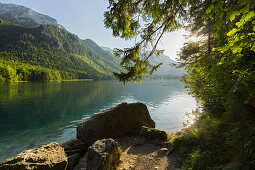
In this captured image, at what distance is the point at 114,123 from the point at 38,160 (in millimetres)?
6375

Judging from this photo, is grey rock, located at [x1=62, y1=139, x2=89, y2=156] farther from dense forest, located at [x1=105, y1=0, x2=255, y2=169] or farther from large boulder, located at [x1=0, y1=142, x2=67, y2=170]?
dense forest, located at [x1=105, y1=0, x2=255, y2=169]

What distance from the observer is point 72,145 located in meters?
9.18

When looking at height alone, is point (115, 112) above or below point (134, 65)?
below

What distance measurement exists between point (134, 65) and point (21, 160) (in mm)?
7104

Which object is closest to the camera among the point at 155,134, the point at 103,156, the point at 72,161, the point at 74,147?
the point at 103,156

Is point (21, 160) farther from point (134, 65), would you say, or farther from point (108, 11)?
point (108, 11)

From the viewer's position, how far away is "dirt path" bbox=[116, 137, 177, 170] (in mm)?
6109

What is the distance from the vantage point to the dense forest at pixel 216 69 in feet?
8.88

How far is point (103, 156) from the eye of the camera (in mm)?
5109

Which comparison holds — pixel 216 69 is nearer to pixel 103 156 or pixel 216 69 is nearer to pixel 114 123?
pixel 103 156

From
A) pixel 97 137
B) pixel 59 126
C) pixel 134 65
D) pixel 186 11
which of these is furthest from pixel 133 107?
pixel 59 126

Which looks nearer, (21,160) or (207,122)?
(21,160)

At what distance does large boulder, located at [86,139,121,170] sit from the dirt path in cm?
68

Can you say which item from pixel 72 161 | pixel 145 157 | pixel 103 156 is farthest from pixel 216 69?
pixel 72 161
